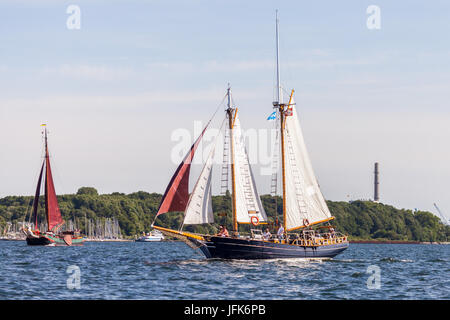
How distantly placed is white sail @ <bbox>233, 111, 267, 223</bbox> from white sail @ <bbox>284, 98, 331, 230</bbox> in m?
5.60

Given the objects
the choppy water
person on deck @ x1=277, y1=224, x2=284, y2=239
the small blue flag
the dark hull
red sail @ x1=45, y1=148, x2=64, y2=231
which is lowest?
the choppy water

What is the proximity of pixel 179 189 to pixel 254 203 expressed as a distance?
8.04 metres

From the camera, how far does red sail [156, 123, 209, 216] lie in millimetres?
54562

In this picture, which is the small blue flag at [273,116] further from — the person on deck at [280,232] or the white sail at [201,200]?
the person on deck at [280,232]

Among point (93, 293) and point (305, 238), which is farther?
point (305, 238)

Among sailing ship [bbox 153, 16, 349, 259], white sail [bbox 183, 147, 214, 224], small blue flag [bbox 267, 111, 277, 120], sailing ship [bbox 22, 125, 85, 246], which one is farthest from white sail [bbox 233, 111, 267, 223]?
sailing ship [bbox 22, 125, 85, 246]

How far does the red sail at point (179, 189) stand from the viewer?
5456 centimetres

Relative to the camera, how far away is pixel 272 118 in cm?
6450

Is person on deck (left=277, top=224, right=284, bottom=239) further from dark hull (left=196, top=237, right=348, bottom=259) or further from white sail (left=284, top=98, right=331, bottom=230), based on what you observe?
white sail (left=284, top=98, right=331, bottom=230)
